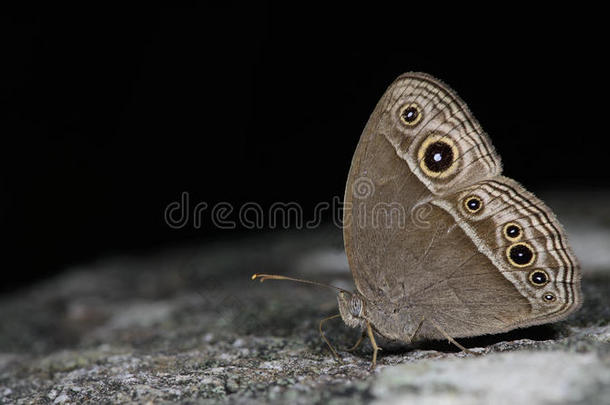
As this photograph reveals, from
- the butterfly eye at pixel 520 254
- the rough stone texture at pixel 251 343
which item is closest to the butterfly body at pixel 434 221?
the butterfly eye at pixel 520 254

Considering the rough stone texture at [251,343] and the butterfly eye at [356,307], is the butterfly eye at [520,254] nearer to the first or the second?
the rough stone texture at [251,343]

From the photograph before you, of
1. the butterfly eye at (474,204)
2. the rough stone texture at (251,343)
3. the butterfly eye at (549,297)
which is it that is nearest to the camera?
the rough stone texture at (251,343)

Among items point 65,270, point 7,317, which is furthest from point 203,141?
point 7,317

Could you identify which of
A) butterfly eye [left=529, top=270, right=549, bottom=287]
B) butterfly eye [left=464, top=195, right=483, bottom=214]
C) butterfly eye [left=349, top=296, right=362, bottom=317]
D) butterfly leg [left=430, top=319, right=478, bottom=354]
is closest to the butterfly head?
butterfly eye [left=349, top=296, right=362, bottom=317]

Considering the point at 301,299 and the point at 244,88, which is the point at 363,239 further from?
the point at 244,88

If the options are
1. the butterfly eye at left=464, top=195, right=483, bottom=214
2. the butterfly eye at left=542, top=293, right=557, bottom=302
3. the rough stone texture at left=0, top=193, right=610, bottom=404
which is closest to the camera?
the rough stone texture at left=0, top=193, right=610, bottom=404

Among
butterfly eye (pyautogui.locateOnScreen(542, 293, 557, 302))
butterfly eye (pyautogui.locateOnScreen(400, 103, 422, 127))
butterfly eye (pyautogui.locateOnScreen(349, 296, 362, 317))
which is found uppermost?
butterfly eye (pyautogui.locateOnScreen(400, 103, 422, 127))

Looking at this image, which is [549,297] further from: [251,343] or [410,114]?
[251,343]

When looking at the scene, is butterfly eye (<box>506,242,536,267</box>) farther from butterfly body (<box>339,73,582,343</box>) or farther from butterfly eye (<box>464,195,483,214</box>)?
butterfly eye (<box>464,195,483,214</box>)
